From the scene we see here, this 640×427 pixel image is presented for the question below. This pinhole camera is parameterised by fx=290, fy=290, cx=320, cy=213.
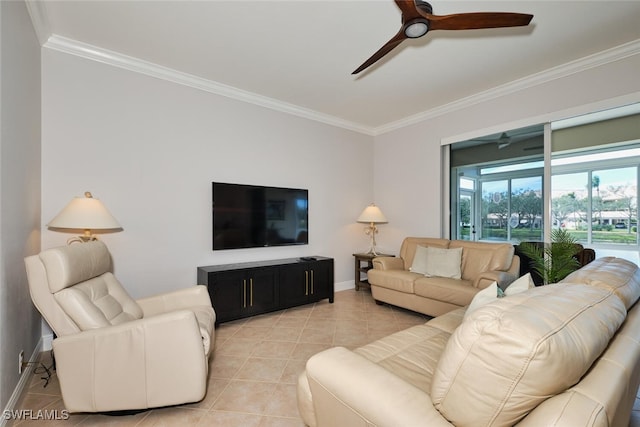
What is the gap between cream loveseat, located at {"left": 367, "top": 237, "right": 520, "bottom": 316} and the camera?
121 inches

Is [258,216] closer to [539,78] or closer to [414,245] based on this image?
[414,245]

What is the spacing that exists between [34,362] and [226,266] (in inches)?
66.5

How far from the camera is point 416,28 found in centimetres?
195

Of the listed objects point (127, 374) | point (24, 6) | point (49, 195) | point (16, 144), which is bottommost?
point (127, 374)

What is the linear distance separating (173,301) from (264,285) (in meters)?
1.16

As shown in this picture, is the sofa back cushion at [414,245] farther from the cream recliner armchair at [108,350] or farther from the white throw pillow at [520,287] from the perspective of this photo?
the cream recliner armchair at [108,350]

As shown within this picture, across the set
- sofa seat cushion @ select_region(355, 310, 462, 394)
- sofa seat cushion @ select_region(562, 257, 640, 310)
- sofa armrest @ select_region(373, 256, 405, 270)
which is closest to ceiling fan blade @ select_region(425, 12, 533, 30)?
sofa seat cushion @ select_region(562, 257, 640, 310)

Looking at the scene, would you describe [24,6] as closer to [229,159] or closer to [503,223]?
[229,159]

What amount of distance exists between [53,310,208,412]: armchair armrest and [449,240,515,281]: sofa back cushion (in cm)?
311

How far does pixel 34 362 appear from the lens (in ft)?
7.13

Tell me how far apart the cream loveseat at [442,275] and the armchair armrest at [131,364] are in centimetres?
250

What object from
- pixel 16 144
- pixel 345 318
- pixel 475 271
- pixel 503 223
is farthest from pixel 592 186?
pixel 16 144

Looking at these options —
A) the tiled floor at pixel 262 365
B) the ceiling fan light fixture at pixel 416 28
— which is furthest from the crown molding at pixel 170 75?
the tiled floor at pixel 262 365

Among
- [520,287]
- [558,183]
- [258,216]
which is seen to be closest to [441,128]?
[258,216]
